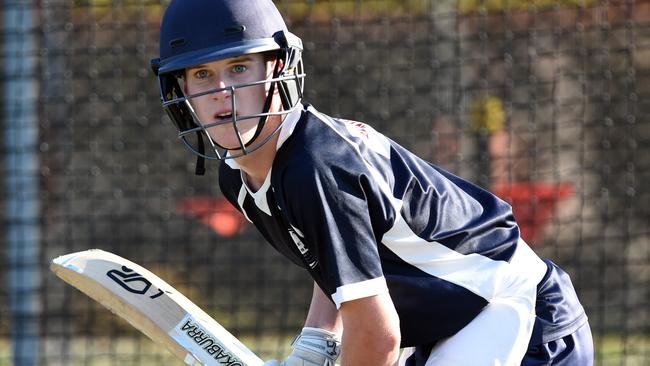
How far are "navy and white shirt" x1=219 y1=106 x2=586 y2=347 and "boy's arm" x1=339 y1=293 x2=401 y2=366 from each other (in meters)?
Answer: 0.03

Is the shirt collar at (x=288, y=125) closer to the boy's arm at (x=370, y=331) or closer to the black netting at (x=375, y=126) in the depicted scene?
the boy's arm at (x=370, y=331)

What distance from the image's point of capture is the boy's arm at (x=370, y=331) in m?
2.21

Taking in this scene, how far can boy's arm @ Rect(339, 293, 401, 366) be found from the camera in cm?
221

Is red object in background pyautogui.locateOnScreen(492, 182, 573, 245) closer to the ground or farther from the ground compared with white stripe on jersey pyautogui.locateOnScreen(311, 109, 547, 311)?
closer to the ground

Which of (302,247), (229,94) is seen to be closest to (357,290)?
(302,247)

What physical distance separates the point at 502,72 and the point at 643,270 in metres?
1.57

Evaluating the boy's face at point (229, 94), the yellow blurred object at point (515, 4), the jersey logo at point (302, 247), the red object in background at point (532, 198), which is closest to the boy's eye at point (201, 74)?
the boy's face at point (229, 94)

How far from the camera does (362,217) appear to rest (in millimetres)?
2197

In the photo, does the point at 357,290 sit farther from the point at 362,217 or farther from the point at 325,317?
the point at 325,317

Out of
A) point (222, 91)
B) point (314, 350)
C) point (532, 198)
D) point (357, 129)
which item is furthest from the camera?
point (532, 198)

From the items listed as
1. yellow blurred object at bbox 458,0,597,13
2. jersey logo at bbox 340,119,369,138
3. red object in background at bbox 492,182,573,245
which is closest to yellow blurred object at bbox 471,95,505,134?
red object in background at bbox 492,182,573,245

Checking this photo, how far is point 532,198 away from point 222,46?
4.08 metres

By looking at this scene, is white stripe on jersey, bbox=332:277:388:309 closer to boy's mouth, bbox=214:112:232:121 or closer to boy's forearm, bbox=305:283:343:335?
boy's mouth, bbox=214:112:232:121

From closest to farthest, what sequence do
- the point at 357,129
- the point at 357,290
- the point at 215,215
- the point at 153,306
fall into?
the point at 357,290 → the point at 357,129 → the point at 153,306 → the point at 215,215
